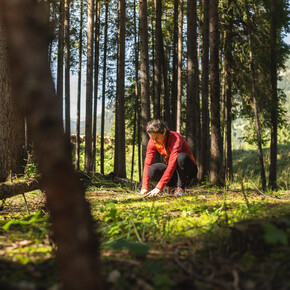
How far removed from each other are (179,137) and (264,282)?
13.4 ft

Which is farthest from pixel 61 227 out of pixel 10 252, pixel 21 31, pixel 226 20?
pixel 226 20

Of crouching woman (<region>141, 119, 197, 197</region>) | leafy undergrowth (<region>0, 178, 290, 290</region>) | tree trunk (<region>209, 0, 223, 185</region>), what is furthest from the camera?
tree trunk (<region>209, 0, 223, 185</region>)

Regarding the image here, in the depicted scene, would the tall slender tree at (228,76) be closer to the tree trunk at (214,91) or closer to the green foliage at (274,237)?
the tree trunk at (214,91)

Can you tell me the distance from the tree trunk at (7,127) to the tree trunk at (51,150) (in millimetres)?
5448

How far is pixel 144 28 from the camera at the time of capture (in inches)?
371

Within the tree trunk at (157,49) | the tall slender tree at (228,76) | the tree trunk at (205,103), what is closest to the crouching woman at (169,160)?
the tree trunk at (157,49)

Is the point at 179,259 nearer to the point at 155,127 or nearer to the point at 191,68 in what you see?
the point at 155,127

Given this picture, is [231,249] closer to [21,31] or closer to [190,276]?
[190,276]

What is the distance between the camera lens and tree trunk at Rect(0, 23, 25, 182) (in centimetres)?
611

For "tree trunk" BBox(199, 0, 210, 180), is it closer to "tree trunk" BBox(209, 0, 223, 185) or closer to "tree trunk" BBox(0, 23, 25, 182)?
"tree trunk" BBox(209, 0, 223, 185)

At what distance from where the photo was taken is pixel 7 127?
242 inches

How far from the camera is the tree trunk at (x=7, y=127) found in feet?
20.1

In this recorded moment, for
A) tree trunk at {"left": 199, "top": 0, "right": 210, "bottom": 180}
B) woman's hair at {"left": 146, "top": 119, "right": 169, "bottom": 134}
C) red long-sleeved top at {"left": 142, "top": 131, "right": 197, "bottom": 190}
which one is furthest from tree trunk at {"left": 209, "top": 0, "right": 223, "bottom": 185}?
tree trunk at {"left": 199, "top": 0, "right": 210, "bottom": 180}

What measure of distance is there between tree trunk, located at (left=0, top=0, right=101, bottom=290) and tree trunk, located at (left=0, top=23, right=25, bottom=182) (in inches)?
214
